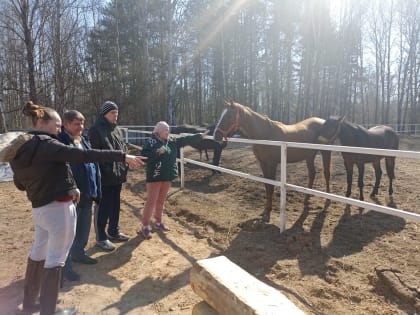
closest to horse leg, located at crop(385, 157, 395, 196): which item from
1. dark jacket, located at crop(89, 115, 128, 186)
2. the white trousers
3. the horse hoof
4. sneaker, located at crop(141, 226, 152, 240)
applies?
the horse hoof

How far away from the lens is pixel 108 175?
3678 mm

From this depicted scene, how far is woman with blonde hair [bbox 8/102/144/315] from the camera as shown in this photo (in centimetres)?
205

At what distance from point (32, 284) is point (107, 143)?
5.30 feet

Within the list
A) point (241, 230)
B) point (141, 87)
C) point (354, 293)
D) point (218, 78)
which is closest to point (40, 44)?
point (141, 87)

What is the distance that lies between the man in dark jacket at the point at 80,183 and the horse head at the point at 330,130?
393 cm

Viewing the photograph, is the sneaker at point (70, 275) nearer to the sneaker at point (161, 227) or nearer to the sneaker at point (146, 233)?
the sneaker at point (146, 233)

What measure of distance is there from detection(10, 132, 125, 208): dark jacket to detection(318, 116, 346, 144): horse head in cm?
434

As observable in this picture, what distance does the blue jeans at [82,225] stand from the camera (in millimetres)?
3169

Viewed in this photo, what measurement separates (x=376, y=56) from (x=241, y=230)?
31654mm

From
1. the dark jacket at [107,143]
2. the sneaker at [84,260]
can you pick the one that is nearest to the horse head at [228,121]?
the dark jacket at [107,143]

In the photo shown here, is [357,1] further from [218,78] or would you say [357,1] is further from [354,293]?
[354,293]

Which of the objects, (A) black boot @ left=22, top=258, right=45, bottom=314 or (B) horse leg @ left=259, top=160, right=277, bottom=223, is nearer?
(A) black boot @ left=22, top=258, right=45, bottom=314

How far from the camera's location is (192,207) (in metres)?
5.63

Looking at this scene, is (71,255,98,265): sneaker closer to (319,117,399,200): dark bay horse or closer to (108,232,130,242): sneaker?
(108,232,130,242): sneaker
